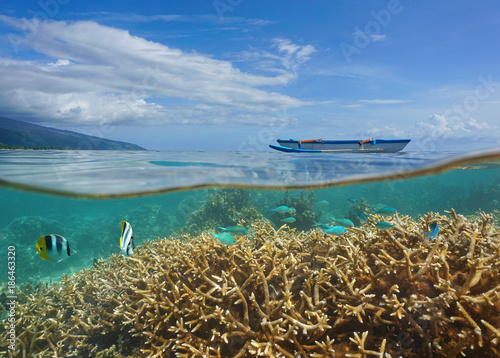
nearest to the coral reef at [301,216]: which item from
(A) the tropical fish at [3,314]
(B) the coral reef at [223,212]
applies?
(B) the coral reef at [223,212]

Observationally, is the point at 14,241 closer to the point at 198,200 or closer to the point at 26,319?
the point at 198,200

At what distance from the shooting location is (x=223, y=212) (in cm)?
1438

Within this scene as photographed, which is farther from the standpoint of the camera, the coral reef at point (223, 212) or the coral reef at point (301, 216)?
the coral reef at point (223, 212)

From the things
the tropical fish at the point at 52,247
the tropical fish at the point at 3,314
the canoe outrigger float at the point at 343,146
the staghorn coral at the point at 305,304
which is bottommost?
the tropical fish at the point at 3,314

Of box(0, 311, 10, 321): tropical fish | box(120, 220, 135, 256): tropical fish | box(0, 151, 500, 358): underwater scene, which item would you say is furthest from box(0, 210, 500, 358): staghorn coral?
box(0, 311, 10, 321): tropical fish

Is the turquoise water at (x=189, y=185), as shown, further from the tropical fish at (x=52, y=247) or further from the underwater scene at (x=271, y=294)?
the tropical fish at (x=52, y=247)

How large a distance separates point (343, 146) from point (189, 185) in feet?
33.9

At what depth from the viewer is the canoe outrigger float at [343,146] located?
14031 mm

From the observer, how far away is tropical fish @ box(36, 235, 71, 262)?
454 cm

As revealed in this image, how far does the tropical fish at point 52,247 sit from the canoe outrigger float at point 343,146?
442 inches

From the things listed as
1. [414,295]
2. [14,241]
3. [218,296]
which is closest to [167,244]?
[218,296]

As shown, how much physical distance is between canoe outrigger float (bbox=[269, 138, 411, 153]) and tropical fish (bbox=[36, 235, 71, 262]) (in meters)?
11.2

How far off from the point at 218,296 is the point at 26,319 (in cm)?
463

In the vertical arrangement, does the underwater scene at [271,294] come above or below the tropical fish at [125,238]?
below
